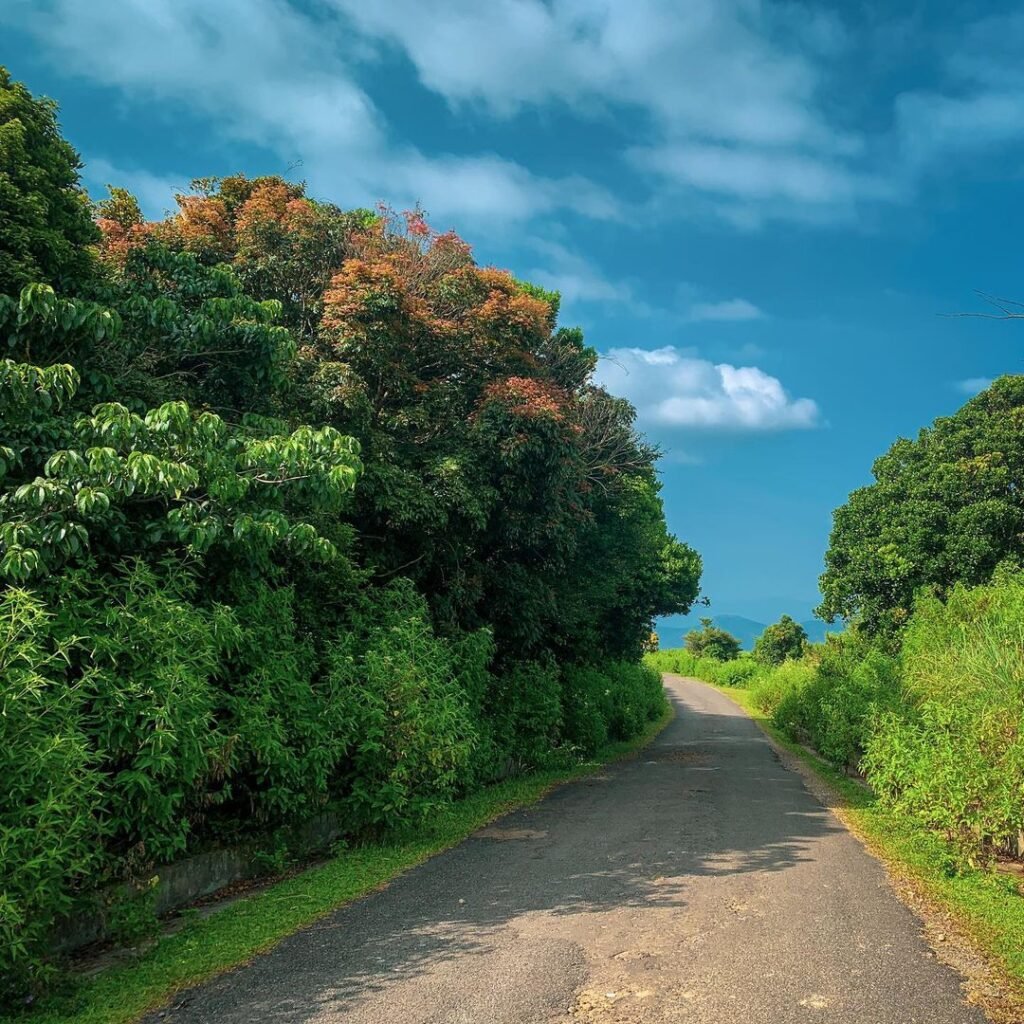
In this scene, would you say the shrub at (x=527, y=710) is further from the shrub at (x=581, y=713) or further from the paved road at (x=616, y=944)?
the paved road at (x=616, y=944)

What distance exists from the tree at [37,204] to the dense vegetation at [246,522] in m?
0.03

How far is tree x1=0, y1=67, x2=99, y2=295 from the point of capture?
299 inches

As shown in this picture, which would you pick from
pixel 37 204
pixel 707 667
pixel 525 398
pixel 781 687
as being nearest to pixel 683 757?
pixel 525 398

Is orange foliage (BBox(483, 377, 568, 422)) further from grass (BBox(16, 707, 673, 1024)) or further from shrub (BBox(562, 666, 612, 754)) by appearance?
shrub (BBox(562, 666, 612, 754))

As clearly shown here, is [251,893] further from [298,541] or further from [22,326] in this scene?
[22,326]

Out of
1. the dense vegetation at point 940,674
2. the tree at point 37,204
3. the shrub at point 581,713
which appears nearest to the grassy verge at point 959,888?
the dense vegetation at point 940,674

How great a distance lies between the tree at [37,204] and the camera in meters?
7.58

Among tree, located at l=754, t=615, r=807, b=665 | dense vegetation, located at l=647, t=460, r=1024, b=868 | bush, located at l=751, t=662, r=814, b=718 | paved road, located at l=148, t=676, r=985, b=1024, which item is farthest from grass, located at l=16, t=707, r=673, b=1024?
tree, located at l=754, t=615, r=807, b=665

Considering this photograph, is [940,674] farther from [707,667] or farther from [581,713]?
[707,667]

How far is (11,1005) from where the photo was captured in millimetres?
4617

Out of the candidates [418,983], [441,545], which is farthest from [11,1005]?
[441,545]

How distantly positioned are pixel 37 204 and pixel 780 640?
58.5m

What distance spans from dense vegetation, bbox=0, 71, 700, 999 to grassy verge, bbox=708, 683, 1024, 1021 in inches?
188

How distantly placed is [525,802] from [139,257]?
9.11 meters
